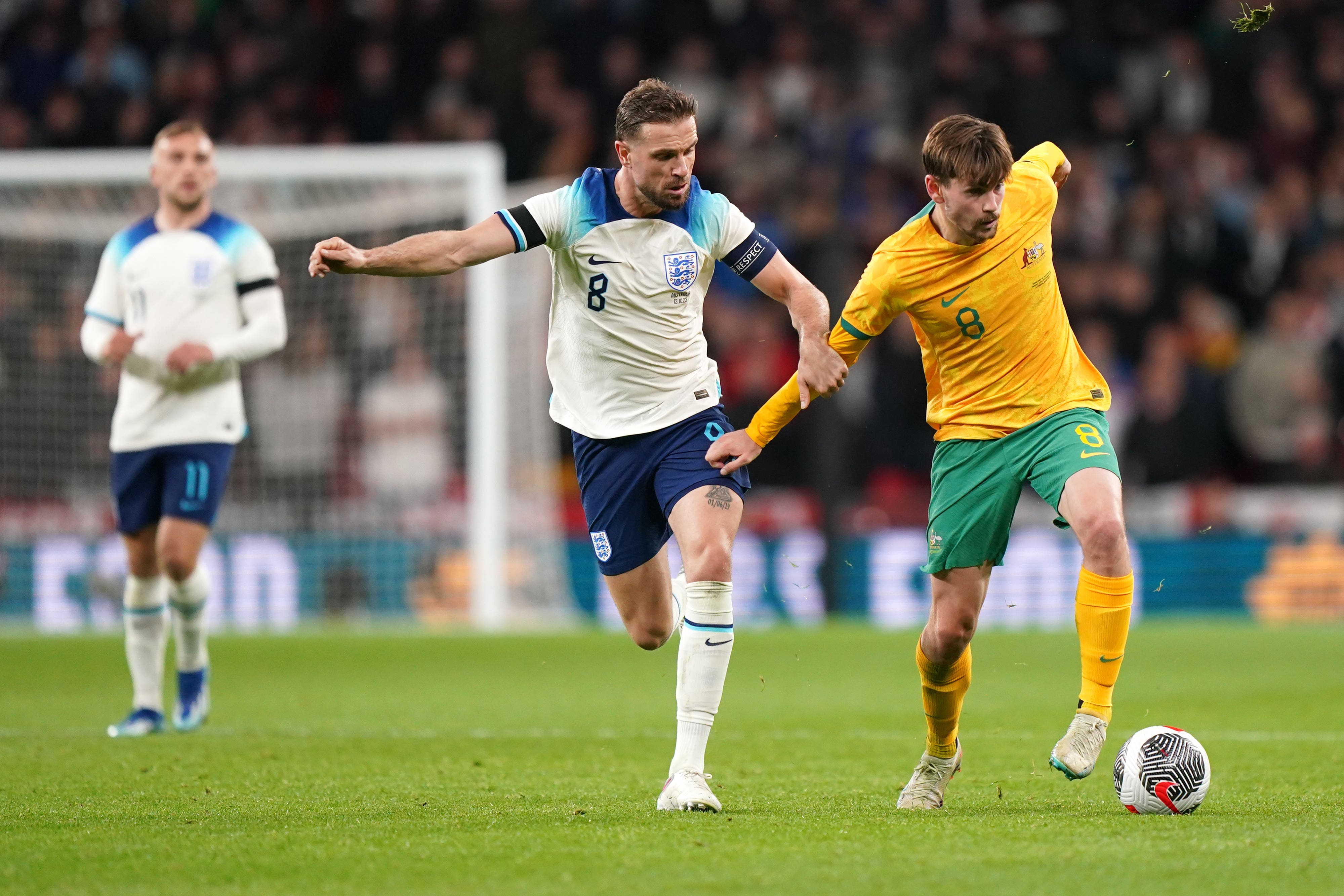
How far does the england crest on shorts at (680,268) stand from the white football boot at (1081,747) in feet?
6.17

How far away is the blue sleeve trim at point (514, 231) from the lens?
18.3 feet

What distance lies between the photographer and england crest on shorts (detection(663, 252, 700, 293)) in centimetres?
582

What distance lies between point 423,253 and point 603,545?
1.33m

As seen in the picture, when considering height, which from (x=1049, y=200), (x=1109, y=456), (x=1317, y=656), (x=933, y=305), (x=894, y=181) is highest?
(x=894, y=181)

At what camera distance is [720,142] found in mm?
17750

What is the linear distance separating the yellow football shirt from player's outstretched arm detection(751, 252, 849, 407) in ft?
0.23

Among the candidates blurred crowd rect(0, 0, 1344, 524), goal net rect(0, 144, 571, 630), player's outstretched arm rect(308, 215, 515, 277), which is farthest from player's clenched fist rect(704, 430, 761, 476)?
blurred crowd rect(0, 0, 1344, 524)

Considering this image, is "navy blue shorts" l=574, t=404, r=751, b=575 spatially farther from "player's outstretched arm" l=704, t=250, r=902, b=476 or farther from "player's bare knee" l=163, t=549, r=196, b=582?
"player's bare knee" l=163, t=549, r=196, b=582

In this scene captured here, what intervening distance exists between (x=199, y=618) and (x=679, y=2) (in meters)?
12.5

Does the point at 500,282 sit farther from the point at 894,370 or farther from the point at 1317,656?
the point at 1317,656

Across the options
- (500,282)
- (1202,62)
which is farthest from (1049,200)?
(1202,62)

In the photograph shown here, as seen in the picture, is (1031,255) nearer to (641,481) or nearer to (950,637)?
(950,637)

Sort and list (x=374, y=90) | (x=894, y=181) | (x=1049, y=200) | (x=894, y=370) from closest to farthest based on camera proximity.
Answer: (x=1049, y=200) < (x=894, y=370) < (x=894, y=181) < (x=374, y=90)

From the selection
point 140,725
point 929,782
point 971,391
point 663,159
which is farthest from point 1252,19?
point 140,725
